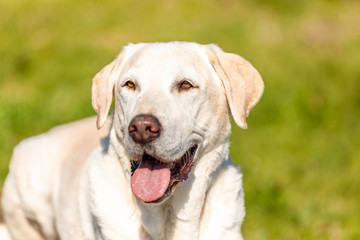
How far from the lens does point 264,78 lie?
10797 millimetres

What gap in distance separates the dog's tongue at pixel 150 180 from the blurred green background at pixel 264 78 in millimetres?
2217

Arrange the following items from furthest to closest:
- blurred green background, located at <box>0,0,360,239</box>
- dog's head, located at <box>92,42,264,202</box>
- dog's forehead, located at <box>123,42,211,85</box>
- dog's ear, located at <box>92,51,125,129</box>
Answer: blurred green background, located at <box>0,0,360,239</box>, dog's ear, located at <box>92,51,125,129</box>, dog's forehead, located at <box>123,42,211,85</box>, dog's head, located at <box>92,42,264,202</box>

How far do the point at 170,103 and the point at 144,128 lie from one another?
11.3 inches

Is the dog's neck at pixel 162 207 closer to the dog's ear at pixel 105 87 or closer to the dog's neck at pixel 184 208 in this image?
the dog's neck at pixel 184 208

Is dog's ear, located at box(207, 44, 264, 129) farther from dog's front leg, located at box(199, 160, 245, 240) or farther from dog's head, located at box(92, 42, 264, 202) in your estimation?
dog's front leg, located at box(199, 160, 245, 240)

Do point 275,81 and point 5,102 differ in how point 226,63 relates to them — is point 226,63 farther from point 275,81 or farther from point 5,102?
point 275,81

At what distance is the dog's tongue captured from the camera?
355 cm

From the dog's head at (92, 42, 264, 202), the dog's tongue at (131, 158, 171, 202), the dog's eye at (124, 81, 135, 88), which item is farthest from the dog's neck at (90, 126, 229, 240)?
the dog's eye at (124, 81, 135, 88)

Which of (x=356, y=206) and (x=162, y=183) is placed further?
(x=356, y=206)

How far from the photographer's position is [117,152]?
390 cm

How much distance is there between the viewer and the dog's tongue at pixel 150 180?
3549mm

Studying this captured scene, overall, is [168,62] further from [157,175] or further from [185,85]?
[157,175]

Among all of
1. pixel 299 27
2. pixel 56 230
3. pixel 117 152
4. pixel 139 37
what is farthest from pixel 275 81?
pixel 117 152

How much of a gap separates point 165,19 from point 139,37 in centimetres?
114
